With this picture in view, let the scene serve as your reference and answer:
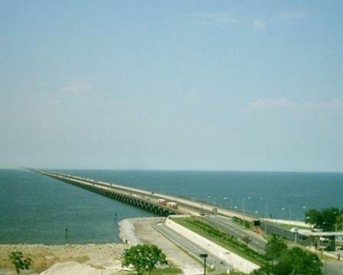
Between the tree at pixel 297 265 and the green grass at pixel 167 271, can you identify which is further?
the green grass at pixel 167 271

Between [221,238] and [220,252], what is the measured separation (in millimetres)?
10335

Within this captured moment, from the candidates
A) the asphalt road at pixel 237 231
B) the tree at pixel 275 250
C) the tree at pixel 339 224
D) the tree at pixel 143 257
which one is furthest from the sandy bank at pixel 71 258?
the tree at pixel 339 224

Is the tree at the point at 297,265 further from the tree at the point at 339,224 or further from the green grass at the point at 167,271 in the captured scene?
the tree at the point at 339,224

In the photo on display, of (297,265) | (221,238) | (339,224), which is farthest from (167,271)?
(339,224)

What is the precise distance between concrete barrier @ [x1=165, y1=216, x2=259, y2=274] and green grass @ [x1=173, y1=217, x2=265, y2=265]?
2.98 ft

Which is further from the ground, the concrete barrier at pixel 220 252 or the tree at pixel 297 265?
the tree at pixel 297 265

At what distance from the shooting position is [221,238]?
71688mm

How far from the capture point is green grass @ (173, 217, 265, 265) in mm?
58603

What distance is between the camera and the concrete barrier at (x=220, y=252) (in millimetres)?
53222

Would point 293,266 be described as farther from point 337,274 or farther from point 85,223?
point 85,223

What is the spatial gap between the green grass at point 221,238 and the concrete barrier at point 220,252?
909mm

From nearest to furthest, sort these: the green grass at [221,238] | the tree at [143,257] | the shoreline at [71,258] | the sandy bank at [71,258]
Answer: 1. the tree at [143,257]
2. the shoreline at [71,258]
3. the sandy bank at [71,258]
4. the green grass at [221,238]

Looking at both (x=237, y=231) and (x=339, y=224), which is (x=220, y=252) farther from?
(x=339, y=224)

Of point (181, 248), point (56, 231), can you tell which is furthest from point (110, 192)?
point (181, 248)
